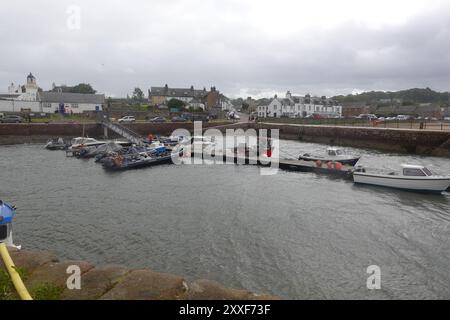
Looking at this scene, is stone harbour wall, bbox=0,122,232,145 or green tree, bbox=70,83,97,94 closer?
stone harbour wall, bbox=0,122,232,145

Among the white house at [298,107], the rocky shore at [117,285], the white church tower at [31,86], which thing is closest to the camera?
the rocky shore at [117,285]

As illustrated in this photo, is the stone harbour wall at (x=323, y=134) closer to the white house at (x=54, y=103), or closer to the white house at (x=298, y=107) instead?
the white house at (x=54, y=103)

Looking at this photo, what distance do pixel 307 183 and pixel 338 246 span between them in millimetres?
12345

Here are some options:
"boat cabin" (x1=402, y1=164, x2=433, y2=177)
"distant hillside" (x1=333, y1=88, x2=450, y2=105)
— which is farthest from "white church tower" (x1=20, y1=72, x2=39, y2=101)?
"distant hillside" (x1=333, y1=88, x2=450, y2=105)

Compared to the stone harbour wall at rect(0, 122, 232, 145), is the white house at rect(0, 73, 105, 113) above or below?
above

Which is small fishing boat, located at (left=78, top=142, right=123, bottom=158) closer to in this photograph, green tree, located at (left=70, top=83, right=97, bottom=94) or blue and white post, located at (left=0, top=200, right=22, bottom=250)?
blue and white post, located at (left=0, top=200, right=22, bottom=250)

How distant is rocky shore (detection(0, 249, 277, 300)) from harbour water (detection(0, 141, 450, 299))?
18.4 feet

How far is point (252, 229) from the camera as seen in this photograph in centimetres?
1664

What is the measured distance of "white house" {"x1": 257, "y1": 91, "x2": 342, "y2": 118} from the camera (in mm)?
114125

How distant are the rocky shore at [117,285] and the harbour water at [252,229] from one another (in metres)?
5.60

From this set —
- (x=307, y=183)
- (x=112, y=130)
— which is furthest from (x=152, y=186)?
(x=112, y=130)

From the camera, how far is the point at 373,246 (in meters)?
14.8

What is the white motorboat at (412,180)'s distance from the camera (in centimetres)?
2361

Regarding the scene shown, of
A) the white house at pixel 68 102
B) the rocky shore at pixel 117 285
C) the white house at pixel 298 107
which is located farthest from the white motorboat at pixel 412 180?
the white house at pixel 298 107
